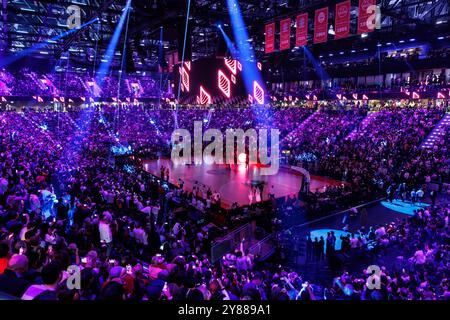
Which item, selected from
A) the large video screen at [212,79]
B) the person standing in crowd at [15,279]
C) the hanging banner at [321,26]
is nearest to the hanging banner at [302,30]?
the hanging banner at [321,26]

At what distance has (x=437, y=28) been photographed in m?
24.4

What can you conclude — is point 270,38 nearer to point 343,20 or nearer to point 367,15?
point 343,20

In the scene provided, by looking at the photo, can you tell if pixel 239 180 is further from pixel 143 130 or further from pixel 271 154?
pixel 143 130

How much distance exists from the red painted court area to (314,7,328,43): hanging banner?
6.65 m

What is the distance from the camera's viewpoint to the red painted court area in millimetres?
18763

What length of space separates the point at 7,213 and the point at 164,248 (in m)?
3.58

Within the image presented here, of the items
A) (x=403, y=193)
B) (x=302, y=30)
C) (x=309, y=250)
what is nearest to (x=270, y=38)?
(x=302, y=30)

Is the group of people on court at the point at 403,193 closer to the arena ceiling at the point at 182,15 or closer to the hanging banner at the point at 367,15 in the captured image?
the hanging banner at the point at 367,15

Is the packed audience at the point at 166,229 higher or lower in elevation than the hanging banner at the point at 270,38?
lower

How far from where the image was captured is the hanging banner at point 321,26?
15.1 meters

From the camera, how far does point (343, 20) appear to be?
14.0 m

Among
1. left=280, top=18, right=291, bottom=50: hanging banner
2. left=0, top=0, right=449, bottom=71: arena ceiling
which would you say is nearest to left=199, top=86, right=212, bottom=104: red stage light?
left=0, top=0, right=449, bottom=71: arena ceiling

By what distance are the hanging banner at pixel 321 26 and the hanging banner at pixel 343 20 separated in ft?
2.85
